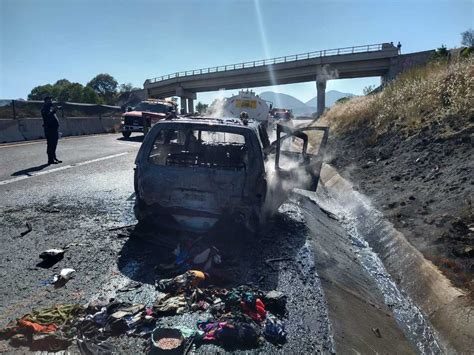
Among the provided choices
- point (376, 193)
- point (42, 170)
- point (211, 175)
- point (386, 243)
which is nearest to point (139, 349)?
point (211, 175)

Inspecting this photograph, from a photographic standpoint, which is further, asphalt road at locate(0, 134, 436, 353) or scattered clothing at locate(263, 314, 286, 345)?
asphalt road at locate(0, 134, 436, 353)

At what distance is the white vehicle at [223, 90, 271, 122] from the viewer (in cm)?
2305

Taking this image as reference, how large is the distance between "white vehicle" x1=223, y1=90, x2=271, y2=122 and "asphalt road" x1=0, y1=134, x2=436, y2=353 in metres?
14.8

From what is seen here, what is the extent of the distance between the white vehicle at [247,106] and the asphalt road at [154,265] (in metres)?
14.8

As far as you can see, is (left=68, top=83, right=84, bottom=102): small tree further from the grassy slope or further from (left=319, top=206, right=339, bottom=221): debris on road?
(left=319, top=206, right=339, bottom=221): debris on road

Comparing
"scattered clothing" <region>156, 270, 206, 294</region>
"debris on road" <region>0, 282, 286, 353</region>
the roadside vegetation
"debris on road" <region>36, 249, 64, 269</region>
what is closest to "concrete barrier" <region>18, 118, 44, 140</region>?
"debris on road" <region>36, 249, 64, 269</region>

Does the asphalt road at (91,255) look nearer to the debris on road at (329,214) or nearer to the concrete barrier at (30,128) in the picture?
the debris on road at (329,214)

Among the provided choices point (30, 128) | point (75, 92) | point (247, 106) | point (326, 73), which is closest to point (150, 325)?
point (30, 128)

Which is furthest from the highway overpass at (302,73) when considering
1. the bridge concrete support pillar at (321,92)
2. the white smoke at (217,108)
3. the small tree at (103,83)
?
the small tree at (103,83)

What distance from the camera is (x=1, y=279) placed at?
4.20 metres

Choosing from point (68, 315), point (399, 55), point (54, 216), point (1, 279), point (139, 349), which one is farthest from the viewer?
point (399, 55)

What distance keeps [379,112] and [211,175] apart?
457 inches

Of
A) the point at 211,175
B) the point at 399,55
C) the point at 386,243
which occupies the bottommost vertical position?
the point at 386,243

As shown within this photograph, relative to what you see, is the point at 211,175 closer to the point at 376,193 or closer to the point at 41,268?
the point at 41,268
